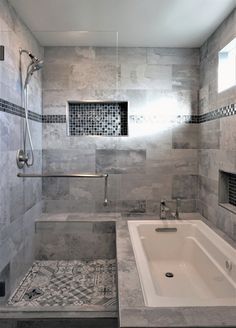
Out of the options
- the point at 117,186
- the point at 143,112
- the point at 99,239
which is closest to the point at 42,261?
the point at 99,239

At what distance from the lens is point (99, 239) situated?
2.93m

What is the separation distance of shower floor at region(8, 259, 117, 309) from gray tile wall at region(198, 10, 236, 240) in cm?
120

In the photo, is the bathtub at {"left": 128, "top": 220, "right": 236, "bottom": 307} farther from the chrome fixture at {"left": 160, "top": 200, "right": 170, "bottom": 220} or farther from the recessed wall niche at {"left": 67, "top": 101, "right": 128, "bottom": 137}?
the recessed wall niche at {"left": 67, "top": 101, "right": 128, "bottom": 137}

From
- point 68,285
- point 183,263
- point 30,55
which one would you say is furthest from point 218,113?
point 68,285

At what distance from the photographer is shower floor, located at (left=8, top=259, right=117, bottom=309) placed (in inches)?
82.0

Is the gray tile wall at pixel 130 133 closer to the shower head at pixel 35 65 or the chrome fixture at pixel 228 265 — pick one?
the shower head at pixel 35 65

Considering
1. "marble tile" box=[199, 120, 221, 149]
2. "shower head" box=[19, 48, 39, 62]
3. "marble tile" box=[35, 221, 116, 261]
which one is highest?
"shower head" box=[19, 48, 39, 62]

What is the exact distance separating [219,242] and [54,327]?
1468 mm

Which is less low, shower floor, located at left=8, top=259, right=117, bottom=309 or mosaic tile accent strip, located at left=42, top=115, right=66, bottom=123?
mosaic tile accent strip, located at left=42, top=115, right=66, bottom=123

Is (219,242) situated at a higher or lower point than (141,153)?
lower

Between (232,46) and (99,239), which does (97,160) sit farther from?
(232,46)

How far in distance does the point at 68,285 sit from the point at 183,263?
1133 mm

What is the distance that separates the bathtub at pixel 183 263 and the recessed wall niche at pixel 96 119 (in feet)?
3.71

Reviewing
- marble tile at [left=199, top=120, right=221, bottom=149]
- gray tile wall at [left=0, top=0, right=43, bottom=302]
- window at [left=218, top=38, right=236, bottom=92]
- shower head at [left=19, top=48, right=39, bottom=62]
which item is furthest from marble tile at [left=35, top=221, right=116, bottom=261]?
window at [left=218, top=38, right=236, bottom=92]
